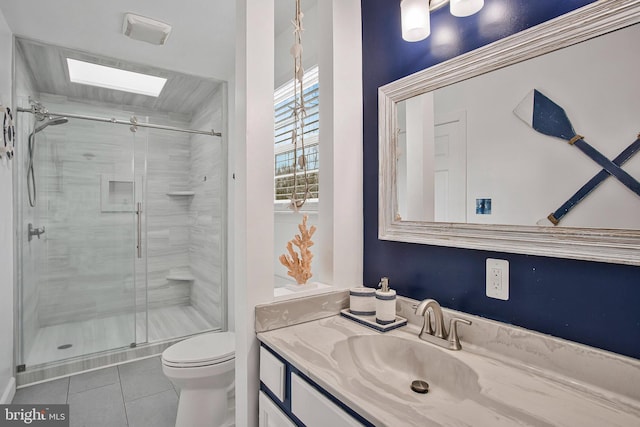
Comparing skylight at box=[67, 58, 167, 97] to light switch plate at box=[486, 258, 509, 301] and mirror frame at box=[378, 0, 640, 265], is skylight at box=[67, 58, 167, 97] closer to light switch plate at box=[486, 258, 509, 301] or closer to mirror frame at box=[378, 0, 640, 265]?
mirror frame at box=[378, 0, 640, 265]

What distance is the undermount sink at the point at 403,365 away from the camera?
99 centimetres

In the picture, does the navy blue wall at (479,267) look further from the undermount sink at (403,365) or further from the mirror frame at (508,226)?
the undermount sink at (403,365)

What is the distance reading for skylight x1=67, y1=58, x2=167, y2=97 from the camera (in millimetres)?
2929

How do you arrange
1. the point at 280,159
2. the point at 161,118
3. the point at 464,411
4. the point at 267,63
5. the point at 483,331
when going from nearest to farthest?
the point at 464,411 < the point at 483,331 < the point at 267,63 < the point at 280,159 < the point at 161,118

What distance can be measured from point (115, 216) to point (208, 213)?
85 cm

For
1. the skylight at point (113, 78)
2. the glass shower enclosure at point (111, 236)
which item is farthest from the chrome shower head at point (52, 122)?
the skylight at point (113, 78)

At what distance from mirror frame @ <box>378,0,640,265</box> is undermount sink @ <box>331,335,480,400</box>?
0.38m

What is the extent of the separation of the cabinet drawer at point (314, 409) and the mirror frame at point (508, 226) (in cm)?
66

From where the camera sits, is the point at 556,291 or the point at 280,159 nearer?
the point at 556,291

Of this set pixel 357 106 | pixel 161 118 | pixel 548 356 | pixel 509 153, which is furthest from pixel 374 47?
pixel 161 118

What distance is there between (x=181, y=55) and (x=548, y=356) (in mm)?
3017

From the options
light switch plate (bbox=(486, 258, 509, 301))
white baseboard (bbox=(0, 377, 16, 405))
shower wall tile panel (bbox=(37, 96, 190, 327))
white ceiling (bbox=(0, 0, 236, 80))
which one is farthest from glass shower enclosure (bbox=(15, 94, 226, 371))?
light switch plate (bbox=(486, 258, 509, 301))

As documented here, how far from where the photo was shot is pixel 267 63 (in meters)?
1.32

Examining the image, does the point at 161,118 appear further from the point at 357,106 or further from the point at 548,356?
the point at 548,356
